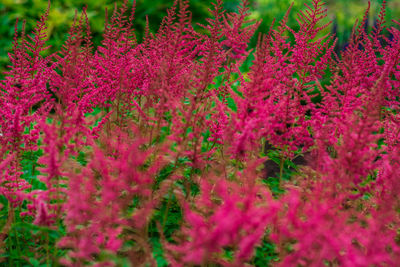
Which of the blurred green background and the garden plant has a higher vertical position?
the blurred green background

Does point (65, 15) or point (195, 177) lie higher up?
point (65, 15)

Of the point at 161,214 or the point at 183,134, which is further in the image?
the point at 161,214

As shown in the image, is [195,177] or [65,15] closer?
[195,177]

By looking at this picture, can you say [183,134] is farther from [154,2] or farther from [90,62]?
[154,2]

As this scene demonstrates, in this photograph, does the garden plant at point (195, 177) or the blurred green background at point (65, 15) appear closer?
the garden plant at point (195, 177)

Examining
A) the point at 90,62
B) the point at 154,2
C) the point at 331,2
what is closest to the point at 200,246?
the point at 90,62

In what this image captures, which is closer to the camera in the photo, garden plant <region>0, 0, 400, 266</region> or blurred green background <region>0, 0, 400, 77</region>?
garden plant <region>0, 0, 400, 266</region>

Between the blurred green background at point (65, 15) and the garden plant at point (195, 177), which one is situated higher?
the blurred green background at point (65, 15)

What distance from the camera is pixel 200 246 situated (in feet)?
5.43

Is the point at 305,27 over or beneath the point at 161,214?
over

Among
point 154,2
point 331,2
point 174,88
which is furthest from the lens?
point 331,2

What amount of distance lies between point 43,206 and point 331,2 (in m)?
23.0

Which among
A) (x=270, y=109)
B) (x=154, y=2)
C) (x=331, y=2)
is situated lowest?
(x=270, y=109)

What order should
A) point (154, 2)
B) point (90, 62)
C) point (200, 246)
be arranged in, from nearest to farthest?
1. point (200, 246)
2. point (90, 62)
3. point (154, 2)
